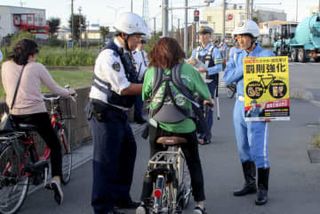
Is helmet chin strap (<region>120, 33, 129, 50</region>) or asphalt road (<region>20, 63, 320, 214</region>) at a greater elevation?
helmet chin strap (<region>120, 33, 129, 50</region>)

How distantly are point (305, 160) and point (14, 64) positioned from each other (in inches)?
186

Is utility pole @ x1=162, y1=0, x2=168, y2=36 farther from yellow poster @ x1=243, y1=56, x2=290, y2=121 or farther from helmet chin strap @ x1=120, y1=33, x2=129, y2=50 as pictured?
helmet chin strap @ x1=120, y1=33, x2=129, y2=50

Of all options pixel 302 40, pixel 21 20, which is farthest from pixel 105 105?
pixel 21 20

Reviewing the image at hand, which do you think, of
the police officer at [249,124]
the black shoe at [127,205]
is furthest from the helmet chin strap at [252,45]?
the black shoe at [127,205]

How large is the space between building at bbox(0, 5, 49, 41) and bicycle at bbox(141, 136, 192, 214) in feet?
268

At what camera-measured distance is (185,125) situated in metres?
5.39

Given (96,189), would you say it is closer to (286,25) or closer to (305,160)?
(305,160)

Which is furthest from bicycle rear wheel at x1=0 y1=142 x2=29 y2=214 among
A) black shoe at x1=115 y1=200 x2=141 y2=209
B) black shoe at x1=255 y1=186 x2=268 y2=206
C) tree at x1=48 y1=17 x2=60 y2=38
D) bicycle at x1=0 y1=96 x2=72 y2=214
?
tree at x1=48 y1=17 x2=60 y2=38

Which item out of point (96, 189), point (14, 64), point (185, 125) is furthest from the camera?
point (14, 64)

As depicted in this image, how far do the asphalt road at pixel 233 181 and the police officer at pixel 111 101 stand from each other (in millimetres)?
639

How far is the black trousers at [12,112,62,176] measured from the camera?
6355 millimetres

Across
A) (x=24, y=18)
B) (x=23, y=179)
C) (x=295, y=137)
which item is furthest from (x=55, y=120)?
(x=24, y=18)

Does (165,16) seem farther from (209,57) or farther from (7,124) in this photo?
(7,124)

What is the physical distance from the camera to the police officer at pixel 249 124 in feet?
21.0
